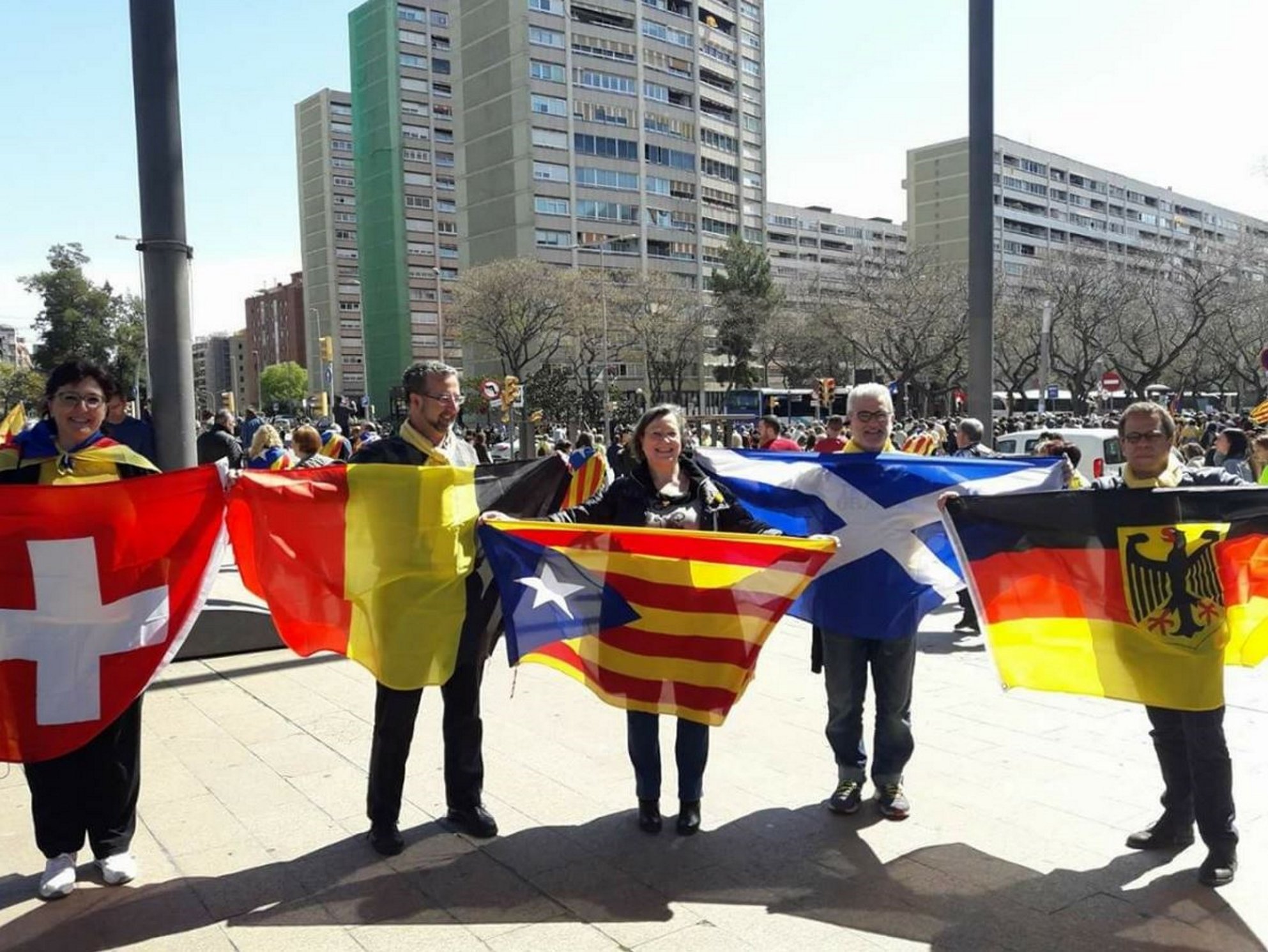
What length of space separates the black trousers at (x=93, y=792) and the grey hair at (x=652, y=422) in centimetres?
220

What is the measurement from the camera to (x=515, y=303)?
2213 inches

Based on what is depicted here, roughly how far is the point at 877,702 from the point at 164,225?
5007mm

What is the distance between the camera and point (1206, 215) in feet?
459

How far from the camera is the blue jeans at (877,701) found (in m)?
4.50

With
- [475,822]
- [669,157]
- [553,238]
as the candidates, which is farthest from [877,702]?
[669,157]

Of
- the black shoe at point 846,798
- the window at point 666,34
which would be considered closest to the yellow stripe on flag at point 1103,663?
the black shoe at point 846,798

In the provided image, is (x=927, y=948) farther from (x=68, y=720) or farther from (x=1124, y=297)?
(x=1124, y=297)

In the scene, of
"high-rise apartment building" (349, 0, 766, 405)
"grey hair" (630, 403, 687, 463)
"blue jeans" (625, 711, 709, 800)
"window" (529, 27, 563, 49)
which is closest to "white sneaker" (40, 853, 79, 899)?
"blue jeans" (625, 711, 709, 800)

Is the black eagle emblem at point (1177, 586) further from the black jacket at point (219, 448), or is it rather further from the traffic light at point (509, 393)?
the traffic light at point (509, 393)

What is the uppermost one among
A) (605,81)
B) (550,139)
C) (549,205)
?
(605,81)

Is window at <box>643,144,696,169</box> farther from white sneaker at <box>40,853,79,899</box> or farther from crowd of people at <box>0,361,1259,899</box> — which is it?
white sneaker at <box>40,853,79,899</box>

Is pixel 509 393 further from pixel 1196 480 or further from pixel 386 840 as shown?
pixel 1196 480

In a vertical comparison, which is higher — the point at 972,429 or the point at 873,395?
the point at 873,395

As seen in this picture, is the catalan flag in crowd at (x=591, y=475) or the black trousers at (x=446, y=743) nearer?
the black trousers at (x=446, y=743)
